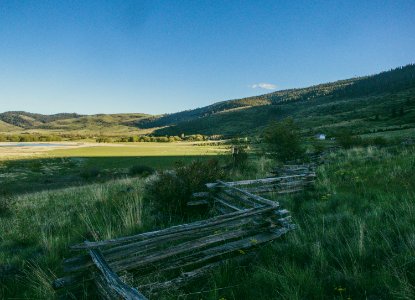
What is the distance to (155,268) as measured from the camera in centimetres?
421

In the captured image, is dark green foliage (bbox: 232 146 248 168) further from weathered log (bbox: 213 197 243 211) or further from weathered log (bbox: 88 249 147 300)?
weathered log (bbox: 88 249 147 300)

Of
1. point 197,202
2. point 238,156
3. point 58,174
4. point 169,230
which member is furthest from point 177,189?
point 58,174

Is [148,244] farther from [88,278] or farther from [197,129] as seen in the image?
[197,129]

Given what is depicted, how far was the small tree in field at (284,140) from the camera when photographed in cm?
1917

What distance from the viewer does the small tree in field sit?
62.9 ft

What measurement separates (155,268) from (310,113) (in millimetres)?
165600

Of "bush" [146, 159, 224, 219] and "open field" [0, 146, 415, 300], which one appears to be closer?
"open field" [0, 146, 415, 300]

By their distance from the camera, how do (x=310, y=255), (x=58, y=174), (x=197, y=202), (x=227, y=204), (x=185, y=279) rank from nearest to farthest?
1. (x=185, y=279)
2. (x=310, y=255)
3. (x=227, y=204)
4. (x=197, y=202)
5. (x=58, y=174)

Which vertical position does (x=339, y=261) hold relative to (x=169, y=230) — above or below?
below

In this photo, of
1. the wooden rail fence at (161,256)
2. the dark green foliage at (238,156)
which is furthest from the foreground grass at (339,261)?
the dark green foliage at (238,156)

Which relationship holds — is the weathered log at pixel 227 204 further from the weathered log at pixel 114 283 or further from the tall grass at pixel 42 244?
the weathered log at pixel 114 283

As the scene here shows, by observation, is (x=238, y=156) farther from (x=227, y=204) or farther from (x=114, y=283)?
(x=114, y=283)

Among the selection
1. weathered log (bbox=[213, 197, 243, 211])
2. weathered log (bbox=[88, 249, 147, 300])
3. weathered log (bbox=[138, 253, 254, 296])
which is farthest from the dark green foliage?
weathered log (bbox=[88, 249, 147, 300])

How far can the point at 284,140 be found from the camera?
1914 cm
